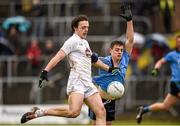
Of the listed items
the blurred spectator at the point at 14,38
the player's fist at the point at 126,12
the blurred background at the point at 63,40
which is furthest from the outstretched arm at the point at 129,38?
the blurred spectator at the point at 14,38

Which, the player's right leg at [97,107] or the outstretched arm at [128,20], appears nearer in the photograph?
the player's right leg at [97,107]

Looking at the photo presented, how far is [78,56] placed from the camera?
1408cm

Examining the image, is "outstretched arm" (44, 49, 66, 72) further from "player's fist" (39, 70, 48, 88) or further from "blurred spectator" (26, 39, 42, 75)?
"blurred spectator" (26, 39, 42, 75)

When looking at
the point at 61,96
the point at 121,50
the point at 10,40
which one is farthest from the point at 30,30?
the point at 121,50

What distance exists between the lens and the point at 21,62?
87.6ft

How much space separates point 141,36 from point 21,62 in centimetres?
414

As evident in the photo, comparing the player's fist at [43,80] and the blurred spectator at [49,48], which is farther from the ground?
the blurred spectator at [49,48]

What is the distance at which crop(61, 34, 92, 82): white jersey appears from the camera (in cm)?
1402

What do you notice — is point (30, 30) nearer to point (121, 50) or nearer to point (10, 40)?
point (10, 40)

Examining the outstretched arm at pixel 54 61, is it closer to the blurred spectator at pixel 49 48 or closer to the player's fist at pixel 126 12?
the player's fist at pixel 126 12

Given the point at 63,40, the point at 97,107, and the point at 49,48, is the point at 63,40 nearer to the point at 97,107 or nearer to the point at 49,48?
the point at 49,48

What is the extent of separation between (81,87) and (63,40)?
43.0 feet

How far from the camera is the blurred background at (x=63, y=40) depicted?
25547mm

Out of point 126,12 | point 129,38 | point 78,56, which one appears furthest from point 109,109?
point 126,12
